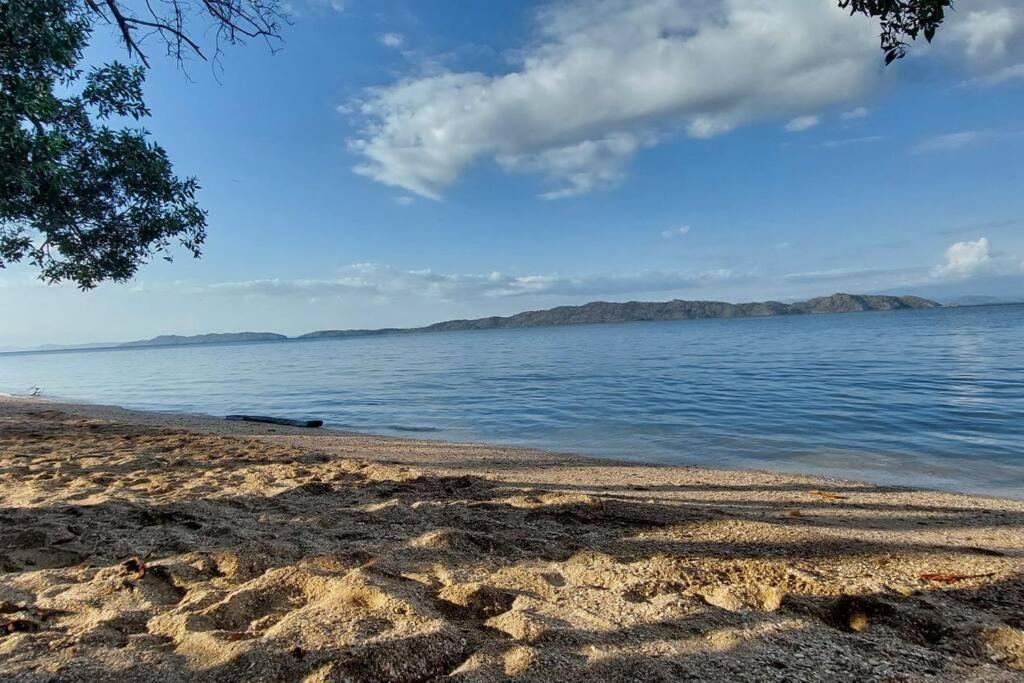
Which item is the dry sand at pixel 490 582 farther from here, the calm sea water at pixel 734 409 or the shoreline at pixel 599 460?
the calm sea water at pixel 734 409

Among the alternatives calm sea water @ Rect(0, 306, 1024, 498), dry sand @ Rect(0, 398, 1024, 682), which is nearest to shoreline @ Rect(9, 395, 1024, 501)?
calm sea water @ Rect(0, 306, 1024, 498)

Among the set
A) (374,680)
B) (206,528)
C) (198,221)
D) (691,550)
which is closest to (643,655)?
(374,680)

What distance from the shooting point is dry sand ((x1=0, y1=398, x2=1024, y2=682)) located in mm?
2541

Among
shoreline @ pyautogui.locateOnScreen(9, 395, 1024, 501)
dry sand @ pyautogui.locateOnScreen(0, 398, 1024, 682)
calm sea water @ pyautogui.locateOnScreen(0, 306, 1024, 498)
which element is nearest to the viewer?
dry sand @ pyautogui.locateOnScreen(0, 398, 1024, 682)

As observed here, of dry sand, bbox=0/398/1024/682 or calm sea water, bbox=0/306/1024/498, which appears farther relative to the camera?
calm sea water, bbox=0/306/1024/498

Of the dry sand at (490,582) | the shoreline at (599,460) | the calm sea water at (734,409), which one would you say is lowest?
the calm sea water at (734,409)

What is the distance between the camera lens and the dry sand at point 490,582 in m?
2.54

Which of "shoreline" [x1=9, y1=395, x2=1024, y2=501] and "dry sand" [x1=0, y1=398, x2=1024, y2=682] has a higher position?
"dry sand" [x1=0, y1=398, x2=1024, y2=682]

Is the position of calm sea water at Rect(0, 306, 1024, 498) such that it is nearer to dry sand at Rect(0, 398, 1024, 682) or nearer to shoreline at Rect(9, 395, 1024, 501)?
shoreline at Rect(9, 395, 1024, 501)

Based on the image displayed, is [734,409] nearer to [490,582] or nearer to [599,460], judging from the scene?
Result: [599,460]

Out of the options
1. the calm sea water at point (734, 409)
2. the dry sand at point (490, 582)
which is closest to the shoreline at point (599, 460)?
the calm sea water at point (734, 409)

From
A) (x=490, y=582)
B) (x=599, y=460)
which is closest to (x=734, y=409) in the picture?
(x=599, y=460)

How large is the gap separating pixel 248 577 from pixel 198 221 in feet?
27.4

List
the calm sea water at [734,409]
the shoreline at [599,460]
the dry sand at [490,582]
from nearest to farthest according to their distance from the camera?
the dry sand at [490,582], the shoreline at [599,460], the calm sea water at [734,409]
